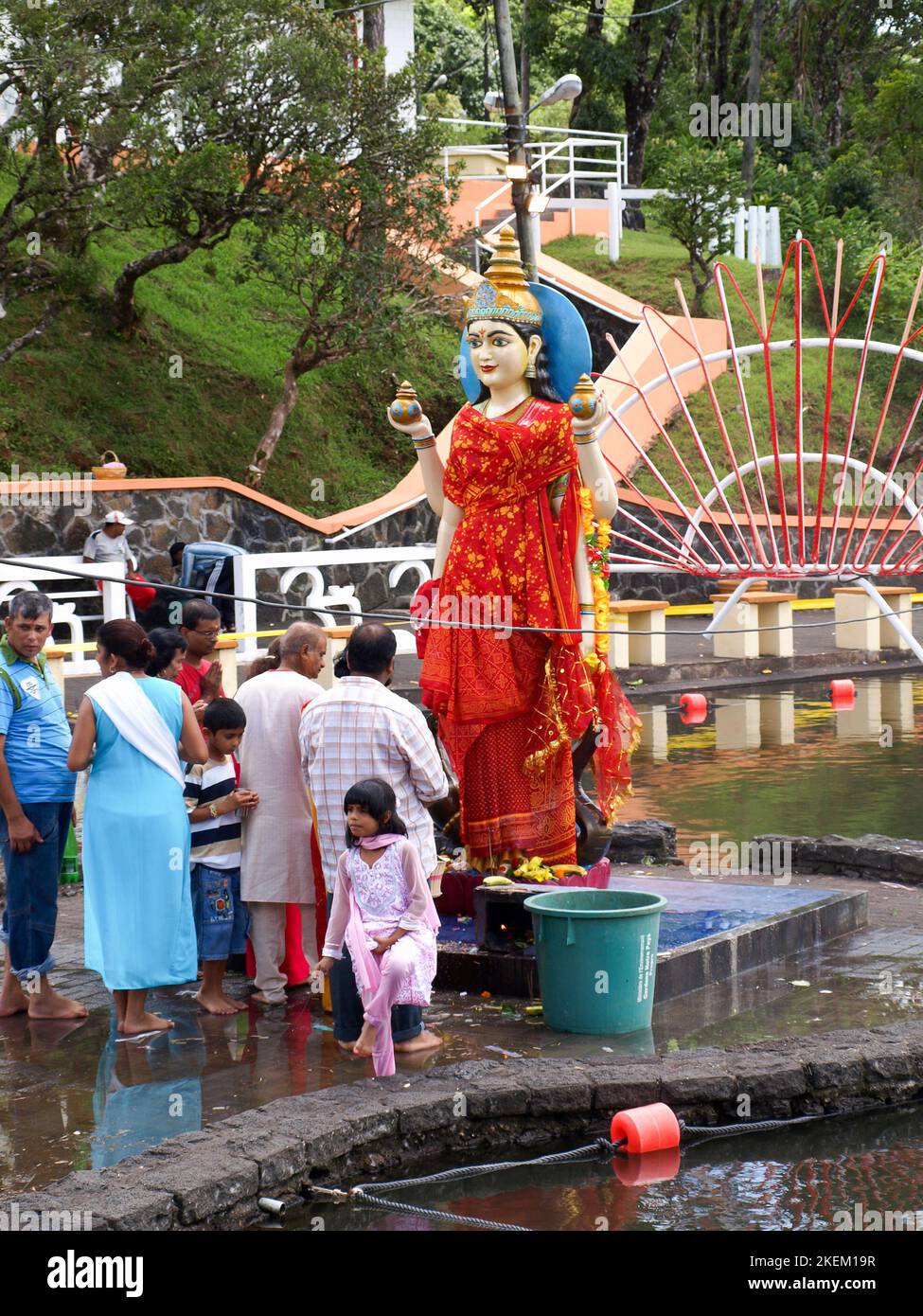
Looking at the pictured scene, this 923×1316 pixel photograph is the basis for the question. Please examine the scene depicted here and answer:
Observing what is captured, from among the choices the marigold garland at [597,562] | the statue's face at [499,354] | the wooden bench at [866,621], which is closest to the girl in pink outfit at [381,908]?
the marigold garland at [597,562]

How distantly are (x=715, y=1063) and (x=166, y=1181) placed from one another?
74.2 inches

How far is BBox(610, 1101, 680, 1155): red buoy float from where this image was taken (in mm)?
4859

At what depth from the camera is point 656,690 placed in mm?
15602

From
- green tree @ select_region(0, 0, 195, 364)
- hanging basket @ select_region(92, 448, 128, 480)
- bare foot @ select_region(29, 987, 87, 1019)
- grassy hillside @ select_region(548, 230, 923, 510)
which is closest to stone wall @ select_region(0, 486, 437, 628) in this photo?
hanging basket @ select_region(92, 448, 128, 480)

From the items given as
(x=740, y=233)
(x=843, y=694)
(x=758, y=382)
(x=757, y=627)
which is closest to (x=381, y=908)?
(x=843, y=694)

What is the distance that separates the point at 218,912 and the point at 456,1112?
1.60 m

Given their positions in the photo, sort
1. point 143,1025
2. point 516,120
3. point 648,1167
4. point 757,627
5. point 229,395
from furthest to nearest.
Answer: point 229,395 → point 757,627 → point 516,120 → point 143,1025 → point 648,1167

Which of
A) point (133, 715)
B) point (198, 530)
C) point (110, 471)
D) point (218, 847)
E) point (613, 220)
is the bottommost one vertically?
point (218, 847)

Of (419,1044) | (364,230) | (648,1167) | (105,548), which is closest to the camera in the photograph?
(648,1167)

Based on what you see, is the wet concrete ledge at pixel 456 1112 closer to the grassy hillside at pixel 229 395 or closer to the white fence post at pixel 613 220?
the grassy hillside at pixel 229 395

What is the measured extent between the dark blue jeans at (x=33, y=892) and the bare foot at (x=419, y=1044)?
55.7 inches

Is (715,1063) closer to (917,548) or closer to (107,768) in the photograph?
(107,768)

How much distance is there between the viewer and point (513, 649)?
6703 mm

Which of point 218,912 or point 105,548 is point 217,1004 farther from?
point 105,548
